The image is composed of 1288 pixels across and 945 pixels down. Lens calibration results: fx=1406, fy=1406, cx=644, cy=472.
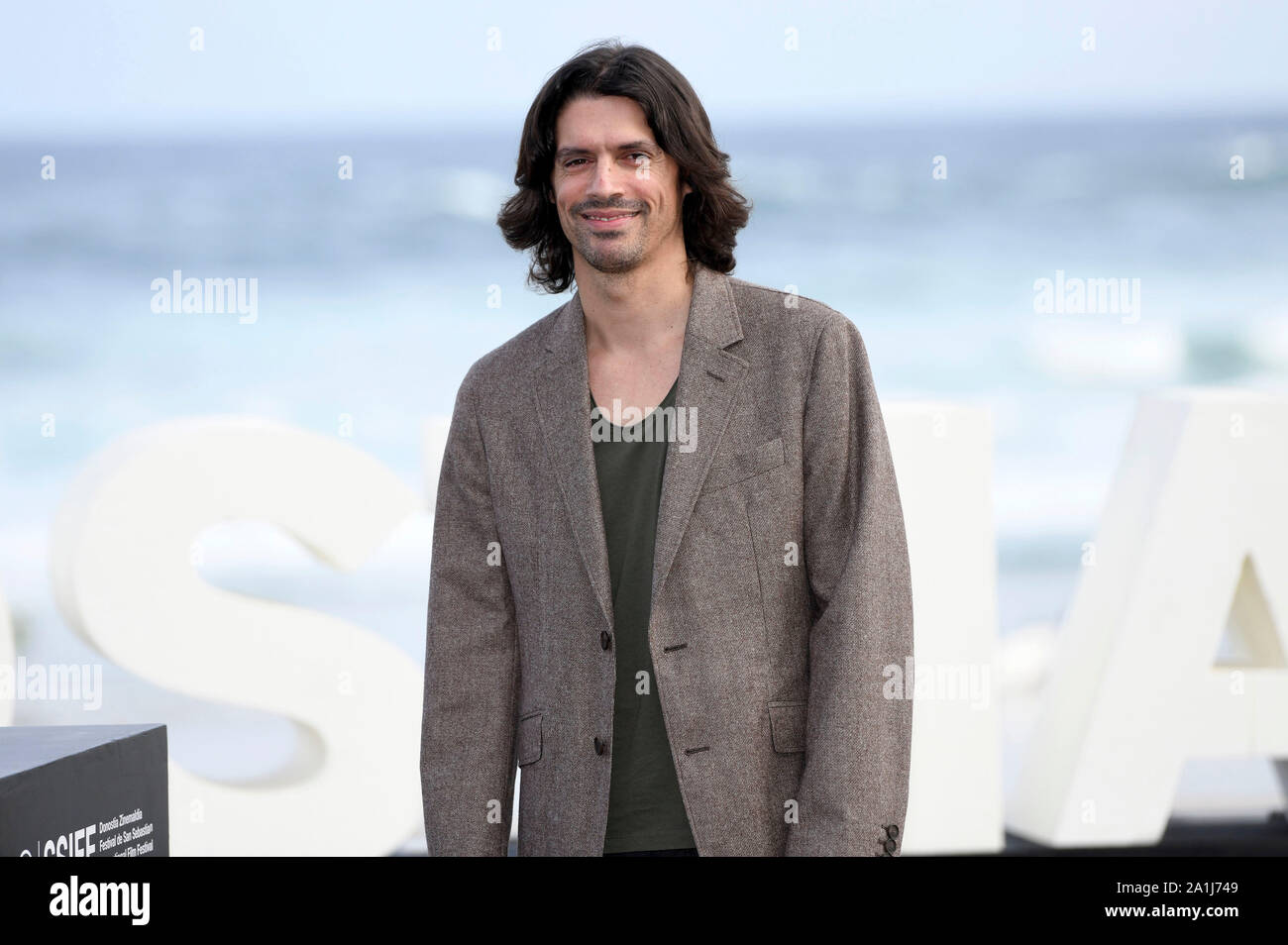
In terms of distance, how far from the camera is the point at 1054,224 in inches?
551

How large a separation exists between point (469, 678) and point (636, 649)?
0.27m

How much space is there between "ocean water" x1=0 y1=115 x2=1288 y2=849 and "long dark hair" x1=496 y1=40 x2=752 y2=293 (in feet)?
30.8

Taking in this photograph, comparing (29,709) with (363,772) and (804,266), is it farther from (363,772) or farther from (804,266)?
(804,266)

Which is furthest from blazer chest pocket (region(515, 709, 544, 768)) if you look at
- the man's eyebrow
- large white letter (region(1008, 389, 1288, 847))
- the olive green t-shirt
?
large white letter (region(1008, 389, 1288, 847))

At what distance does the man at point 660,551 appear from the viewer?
178 centimetres

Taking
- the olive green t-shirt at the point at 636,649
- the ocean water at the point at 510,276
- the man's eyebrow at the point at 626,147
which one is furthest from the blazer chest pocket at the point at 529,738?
the ocean water at the point at 510,276

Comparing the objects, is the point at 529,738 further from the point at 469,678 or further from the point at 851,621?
the point at 851,621

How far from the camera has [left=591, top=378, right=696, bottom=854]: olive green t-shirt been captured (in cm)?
180

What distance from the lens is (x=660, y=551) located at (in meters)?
1.81

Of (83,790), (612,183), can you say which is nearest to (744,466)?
(612,183)

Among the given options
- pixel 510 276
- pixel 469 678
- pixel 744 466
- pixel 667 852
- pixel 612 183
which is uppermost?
pixel 510 276

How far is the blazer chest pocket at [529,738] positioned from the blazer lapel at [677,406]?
208 mm

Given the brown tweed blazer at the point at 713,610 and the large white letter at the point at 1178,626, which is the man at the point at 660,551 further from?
the large white letter at the point at 1178,626

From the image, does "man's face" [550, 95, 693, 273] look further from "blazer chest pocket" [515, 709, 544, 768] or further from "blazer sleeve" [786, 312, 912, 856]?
"blazer chest pocket" [515, 709, 544, 768]
